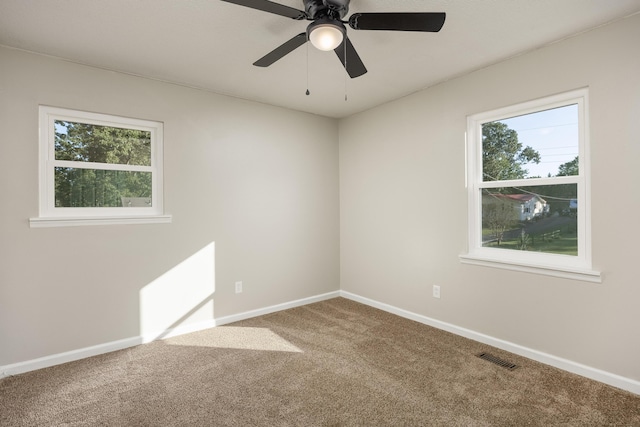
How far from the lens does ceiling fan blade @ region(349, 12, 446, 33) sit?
5.49 ft

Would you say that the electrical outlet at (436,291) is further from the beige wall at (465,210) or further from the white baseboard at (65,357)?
the white baseboard at (65,357)

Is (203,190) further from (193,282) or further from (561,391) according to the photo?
(561,391)

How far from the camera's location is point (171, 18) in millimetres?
2186

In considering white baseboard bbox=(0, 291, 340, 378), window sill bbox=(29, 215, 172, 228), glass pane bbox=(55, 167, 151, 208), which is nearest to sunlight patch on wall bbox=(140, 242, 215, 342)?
white baseboard bbox=(0, 291, 340, 378)

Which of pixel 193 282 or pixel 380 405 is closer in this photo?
pixel 380 405

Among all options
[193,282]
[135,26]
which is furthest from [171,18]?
[193,282]

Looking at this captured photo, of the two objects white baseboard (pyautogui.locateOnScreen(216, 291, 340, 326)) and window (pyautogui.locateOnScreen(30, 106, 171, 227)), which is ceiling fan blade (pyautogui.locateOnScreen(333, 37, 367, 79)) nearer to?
window (pyautogui.locateOnScreen(30, 106, 171, 227))

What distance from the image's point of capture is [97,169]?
117 inches

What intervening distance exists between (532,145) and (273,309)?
10.5ft

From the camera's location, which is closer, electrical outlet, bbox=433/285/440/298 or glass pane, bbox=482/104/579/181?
glass pane, bbox=482/104/579/181

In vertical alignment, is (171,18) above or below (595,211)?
above

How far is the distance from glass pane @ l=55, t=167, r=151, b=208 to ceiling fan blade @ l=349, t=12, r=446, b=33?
249 cm

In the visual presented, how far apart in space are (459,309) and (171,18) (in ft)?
11.3

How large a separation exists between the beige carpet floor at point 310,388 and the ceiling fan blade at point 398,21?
7.40 ft
